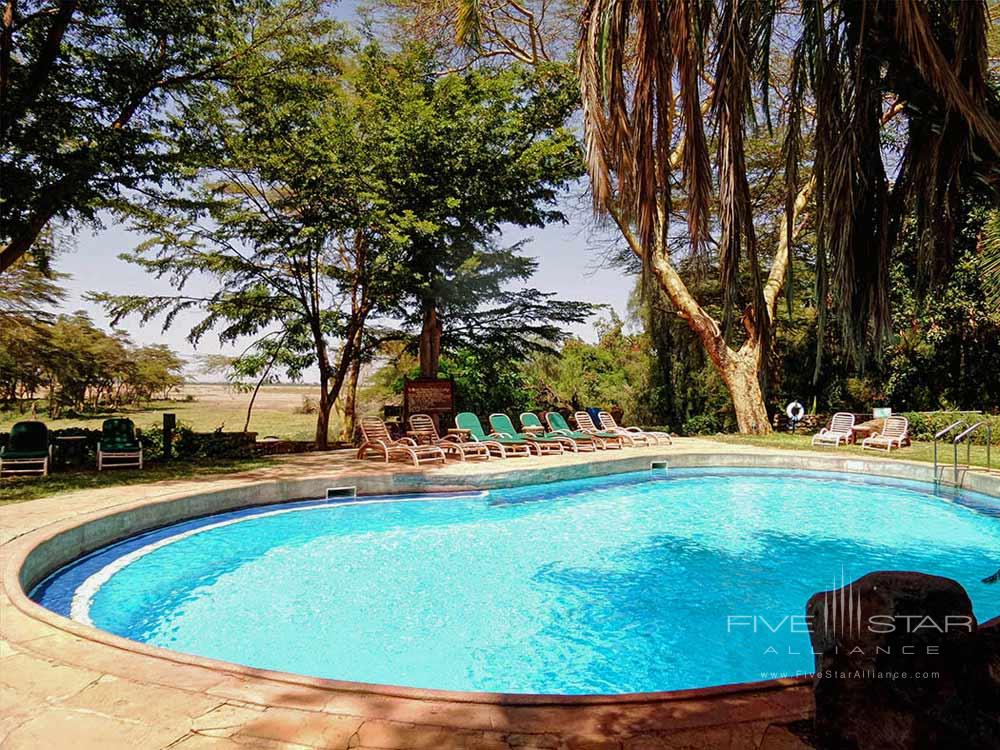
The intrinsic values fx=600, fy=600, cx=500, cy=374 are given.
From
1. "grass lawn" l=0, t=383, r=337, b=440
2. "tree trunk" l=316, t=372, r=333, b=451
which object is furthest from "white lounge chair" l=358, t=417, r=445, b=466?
"grass lawn" l=0, t=383, r=337, b=440

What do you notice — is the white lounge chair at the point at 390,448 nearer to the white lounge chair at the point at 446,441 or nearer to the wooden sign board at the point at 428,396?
the white lounge chair at the point at 446,441

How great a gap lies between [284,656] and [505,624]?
5.91 feet

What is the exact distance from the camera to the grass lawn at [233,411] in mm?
23828

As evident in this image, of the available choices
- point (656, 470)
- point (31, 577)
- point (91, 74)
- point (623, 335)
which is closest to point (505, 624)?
point (31, 577)

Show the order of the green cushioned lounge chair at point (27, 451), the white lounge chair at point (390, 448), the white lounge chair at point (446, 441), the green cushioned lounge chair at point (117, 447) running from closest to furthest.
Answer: the green cushioned lounge chair at point (27, 451)
the green cushioned lounge chair at point (117, 447)
the white lounge chair at point (390, 448)
the white lounge chair at point (446, 441)

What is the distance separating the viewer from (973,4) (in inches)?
107

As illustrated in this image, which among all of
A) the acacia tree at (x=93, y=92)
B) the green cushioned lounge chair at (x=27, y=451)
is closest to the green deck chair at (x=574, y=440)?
the acacia tree at (x=93, y=92)

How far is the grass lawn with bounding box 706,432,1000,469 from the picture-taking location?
1203cm

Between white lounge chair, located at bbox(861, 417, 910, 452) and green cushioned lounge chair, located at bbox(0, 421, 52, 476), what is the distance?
16525mm

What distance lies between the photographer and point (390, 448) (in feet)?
37.8

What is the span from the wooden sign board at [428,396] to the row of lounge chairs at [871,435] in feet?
30.2

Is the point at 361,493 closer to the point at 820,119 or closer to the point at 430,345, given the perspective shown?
the point at 430,345

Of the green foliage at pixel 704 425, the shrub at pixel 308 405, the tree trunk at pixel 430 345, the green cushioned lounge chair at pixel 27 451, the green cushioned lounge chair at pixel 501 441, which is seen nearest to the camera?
the green cushioned lounge chair at pixel 27 451

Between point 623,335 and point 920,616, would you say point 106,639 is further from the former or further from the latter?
point 623,335
